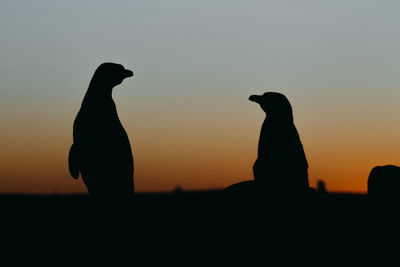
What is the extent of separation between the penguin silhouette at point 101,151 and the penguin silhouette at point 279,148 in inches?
132

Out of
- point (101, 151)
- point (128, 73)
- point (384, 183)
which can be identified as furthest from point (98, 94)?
point (384, 183)

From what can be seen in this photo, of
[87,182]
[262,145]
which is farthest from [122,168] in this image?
[262,145]

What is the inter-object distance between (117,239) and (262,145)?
184 inches

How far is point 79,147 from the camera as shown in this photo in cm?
1209

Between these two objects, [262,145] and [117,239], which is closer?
[117,239]

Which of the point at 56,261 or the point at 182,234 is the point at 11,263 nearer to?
the point at 56,261

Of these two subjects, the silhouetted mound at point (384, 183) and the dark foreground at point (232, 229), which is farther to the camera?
the silhouetted mound at point (384, 183)

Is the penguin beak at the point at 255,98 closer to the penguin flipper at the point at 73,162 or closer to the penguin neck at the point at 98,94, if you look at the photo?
the penguin neck at the point at 98,94

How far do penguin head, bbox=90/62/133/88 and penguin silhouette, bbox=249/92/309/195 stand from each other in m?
3.66

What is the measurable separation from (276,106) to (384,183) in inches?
112

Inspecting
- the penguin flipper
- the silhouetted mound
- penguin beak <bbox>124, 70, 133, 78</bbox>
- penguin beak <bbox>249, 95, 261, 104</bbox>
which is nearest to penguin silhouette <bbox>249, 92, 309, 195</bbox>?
penguin beak <bbox>249, 95, 261, 104</bbox>

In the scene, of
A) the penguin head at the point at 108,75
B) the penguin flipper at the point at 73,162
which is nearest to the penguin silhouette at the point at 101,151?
the penguin flipper at the point at 73,162

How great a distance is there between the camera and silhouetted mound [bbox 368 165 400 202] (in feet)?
43.3

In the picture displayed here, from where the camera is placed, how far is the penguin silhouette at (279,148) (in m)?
14.4
